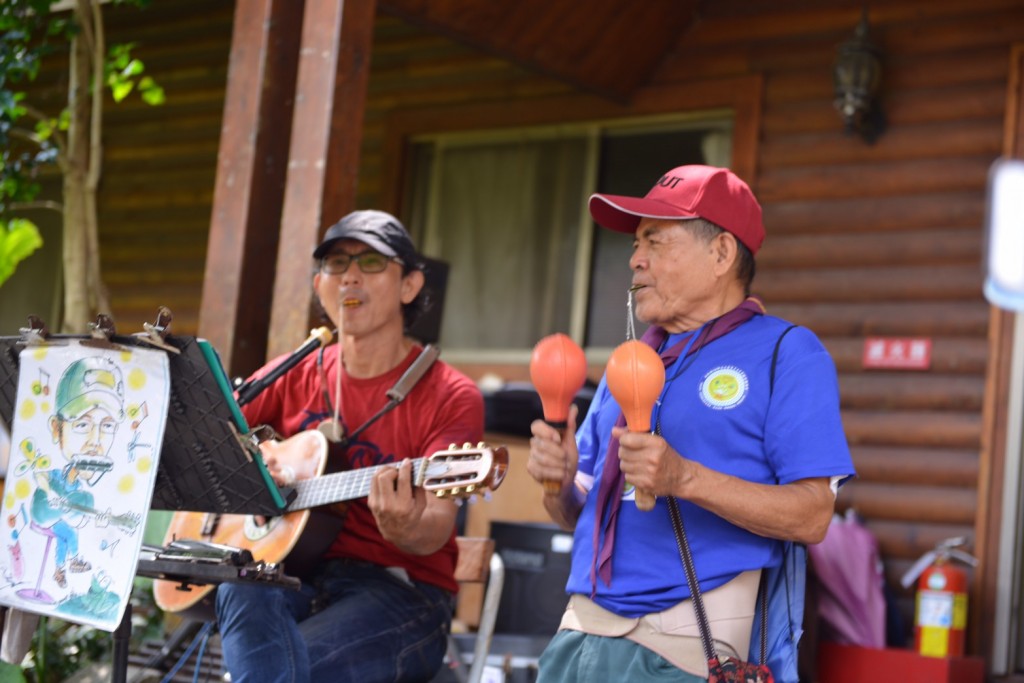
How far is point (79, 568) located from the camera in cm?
254

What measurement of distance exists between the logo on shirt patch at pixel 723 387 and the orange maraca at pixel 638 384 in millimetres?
225

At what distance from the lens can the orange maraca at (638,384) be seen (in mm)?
2199

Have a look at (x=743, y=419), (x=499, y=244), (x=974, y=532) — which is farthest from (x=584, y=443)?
(x=499, y=244)

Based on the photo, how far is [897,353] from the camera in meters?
5.83

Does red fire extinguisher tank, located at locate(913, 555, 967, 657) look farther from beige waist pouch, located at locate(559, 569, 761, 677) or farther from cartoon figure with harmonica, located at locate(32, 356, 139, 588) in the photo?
cartoon figure with harmonica, located at locate(32, 356, 139, 588)

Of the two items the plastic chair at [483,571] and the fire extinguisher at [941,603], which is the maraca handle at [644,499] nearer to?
the plastic chair at [483,571]

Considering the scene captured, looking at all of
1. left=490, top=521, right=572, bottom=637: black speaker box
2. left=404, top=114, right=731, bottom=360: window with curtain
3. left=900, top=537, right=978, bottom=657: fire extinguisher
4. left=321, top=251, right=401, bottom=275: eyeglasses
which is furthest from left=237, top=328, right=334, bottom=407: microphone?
left=404, top=114, right=731, bottom=360: window with curtain

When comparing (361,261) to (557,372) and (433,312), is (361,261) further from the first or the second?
(433,312)

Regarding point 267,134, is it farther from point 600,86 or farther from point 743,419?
point 743,419

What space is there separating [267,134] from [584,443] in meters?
2.47

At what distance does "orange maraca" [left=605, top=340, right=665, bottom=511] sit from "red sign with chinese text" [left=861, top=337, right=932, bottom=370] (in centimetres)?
385

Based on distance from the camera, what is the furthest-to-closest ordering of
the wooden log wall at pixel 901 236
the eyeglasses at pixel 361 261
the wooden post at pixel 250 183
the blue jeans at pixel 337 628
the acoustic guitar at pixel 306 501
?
1. the wooden log wall at pixel 901 236
2. the wooden post at pixel 250 183
3. the eyeglasses at pixel 361 261
4. the blue jeans at pixel 337 628
5. the acoustic guitar at pixel 306 501

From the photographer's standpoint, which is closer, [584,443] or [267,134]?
[584,443]

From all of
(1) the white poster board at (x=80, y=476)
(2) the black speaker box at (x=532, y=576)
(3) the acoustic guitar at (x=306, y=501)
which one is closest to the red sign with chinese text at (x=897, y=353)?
(2) the black speaker box at (x=532, y=576)
